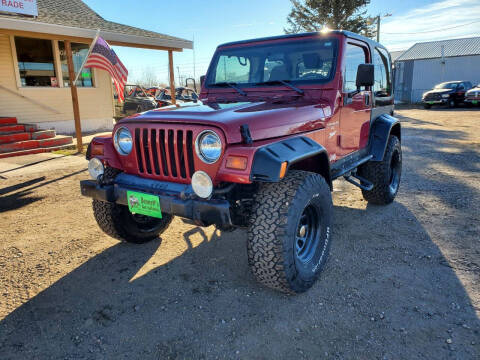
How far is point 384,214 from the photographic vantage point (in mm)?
4348

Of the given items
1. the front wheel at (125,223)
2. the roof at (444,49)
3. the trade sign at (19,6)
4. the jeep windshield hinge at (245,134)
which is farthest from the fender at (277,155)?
the roof at (444,49)

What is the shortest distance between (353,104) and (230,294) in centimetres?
230

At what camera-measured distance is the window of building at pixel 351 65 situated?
3.44 m

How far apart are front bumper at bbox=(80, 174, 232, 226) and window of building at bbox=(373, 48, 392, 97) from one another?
2961mm

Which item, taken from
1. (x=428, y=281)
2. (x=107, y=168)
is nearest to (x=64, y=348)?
(x=107, y=168)

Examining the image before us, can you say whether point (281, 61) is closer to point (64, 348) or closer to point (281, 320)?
point (281, 320)

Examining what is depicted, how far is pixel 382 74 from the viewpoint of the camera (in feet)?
15.1

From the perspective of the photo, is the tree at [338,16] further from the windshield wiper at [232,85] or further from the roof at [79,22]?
the windshield wiper at [232,85]

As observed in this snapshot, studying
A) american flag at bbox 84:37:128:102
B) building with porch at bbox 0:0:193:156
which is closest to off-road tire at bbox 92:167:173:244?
american flag at bbox 84:37:128:102

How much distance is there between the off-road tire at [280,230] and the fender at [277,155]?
191mm

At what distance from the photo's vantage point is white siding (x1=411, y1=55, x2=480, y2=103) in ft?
94.4

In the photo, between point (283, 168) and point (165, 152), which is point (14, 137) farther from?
point (283, 168)

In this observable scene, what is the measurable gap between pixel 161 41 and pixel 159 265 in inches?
386

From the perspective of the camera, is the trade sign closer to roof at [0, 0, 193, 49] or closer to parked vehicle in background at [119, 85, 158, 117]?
roof at [0, 0, 193, 49]
